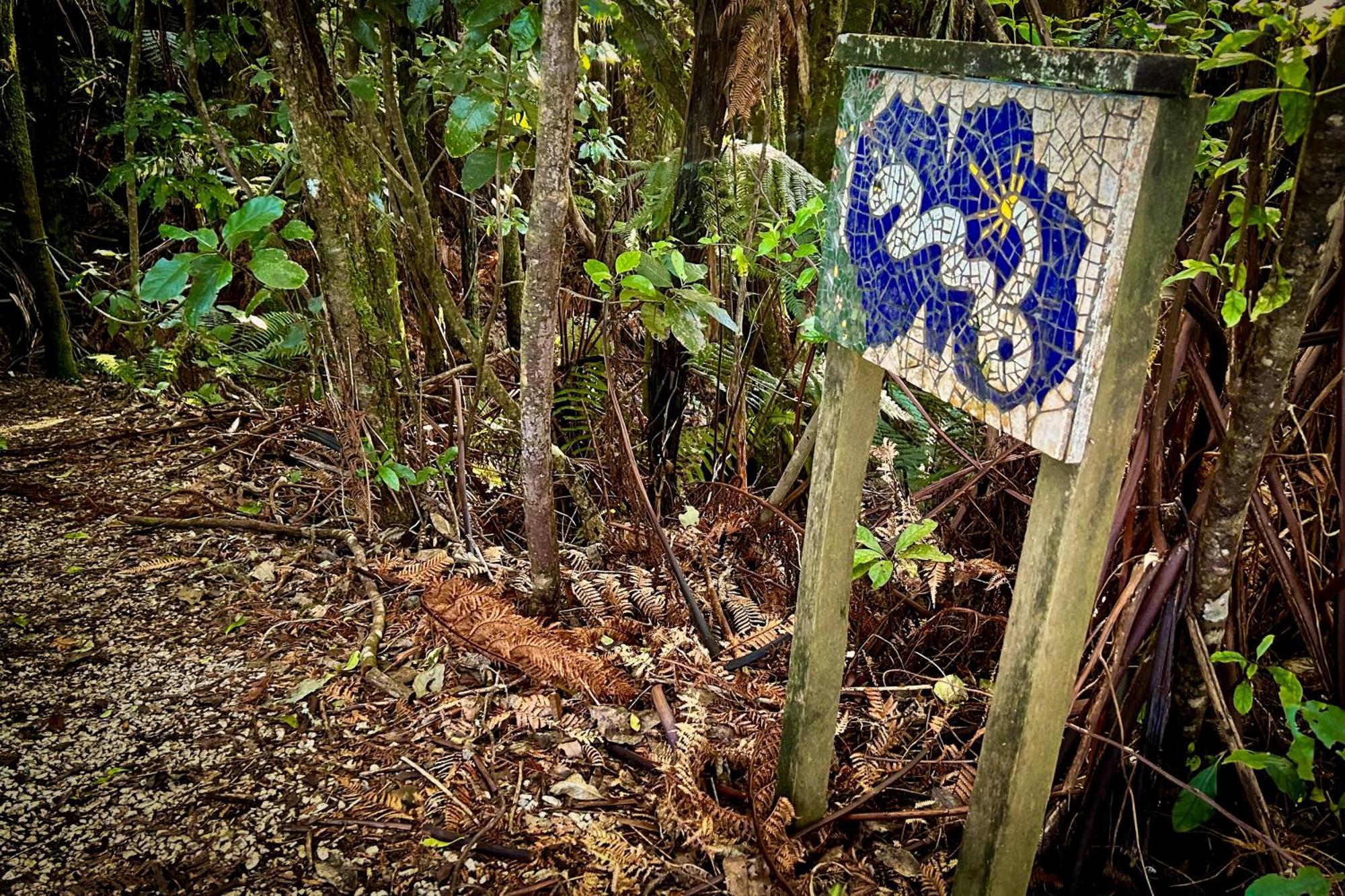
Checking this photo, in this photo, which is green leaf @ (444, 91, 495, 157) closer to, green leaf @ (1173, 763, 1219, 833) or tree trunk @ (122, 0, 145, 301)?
tree trunk @ (122, 0, 145, 301)

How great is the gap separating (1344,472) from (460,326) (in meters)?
2.88

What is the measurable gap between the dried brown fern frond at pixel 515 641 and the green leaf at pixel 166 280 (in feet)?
4.03

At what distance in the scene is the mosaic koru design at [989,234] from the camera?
1224 mm

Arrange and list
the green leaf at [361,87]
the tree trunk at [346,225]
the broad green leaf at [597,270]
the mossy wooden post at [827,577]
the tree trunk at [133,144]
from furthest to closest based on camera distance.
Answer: the tree trunk at [133,144] → the green leaf at [361,87] → the tree trunk at [346,225] → the broad green leaf at [597,270] → the mossy wooden post at [827,577]

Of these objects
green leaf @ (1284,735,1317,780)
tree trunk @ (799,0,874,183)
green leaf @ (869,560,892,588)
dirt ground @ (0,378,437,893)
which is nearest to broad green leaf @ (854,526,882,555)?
green leaf @ (869,560,892,588)

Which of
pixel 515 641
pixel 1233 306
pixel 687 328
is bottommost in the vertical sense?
pixel 515 641

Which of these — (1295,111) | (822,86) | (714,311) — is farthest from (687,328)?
(822,86)

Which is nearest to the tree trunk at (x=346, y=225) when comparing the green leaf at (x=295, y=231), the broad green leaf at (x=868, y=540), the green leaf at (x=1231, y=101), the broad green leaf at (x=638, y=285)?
the green leaf at (x=295, y=231)

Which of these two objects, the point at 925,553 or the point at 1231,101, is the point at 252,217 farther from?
the point at 1231,101

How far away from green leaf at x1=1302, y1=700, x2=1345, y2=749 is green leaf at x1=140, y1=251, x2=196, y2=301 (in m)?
3.09

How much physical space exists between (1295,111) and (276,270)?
8.48ft

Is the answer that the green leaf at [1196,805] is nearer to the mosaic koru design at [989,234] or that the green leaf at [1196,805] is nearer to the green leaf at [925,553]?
the green leaf at [925,553]

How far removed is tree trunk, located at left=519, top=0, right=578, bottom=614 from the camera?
7.68ft

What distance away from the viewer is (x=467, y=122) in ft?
9.52
